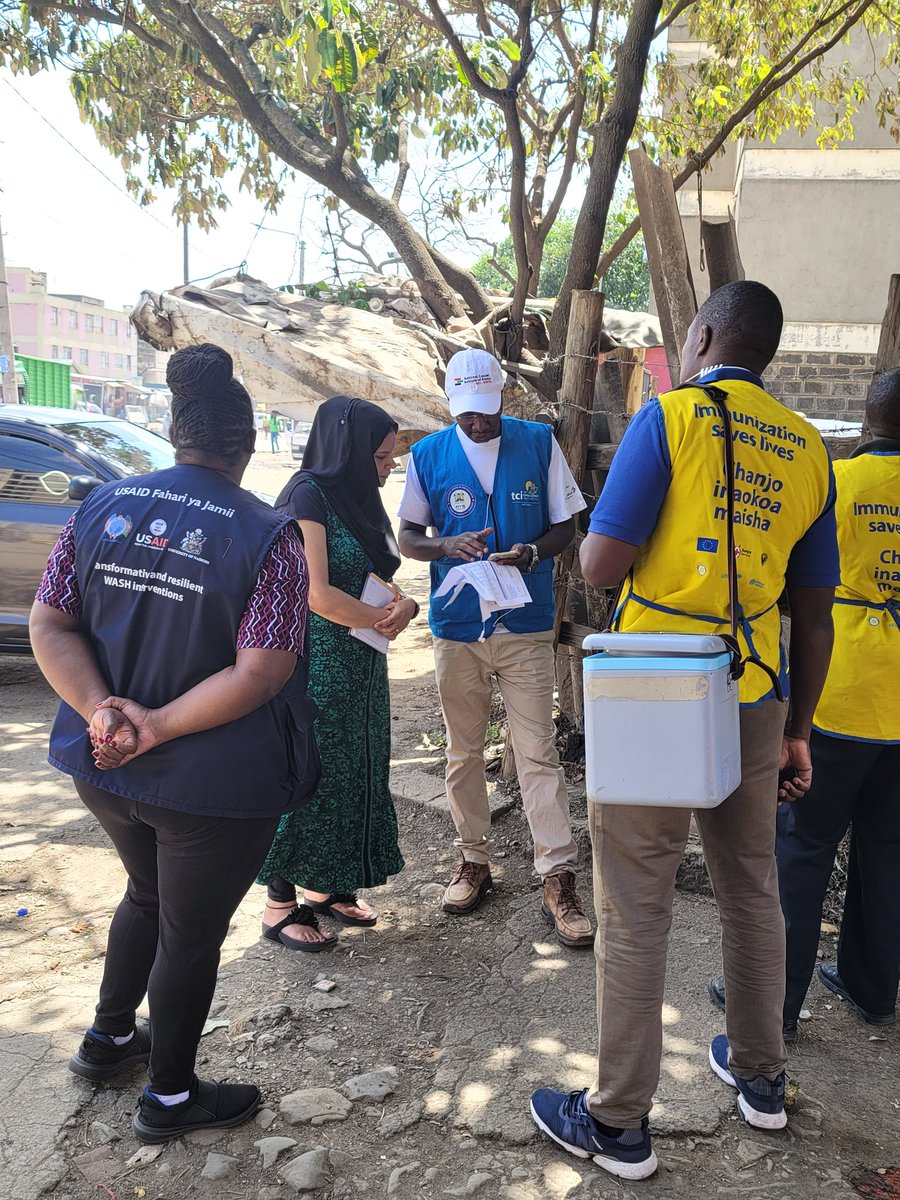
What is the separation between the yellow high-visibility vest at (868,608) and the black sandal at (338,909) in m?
1.83

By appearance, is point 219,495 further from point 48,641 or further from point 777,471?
point 777,471

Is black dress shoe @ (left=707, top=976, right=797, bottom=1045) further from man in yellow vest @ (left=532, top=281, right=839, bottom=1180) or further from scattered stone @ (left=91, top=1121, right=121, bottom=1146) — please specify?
scattered stone @ (left=91, top=1121, right=121, bottom=1146)

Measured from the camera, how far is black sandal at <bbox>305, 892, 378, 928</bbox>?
3.79 metres

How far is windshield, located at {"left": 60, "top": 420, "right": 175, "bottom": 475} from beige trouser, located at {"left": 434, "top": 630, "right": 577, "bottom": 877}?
13.8 ft

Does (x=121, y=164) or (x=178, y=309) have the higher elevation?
(x=121, y=164)

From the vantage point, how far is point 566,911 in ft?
11.8

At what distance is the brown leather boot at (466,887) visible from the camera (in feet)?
12.6

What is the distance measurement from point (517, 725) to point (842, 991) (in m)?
1.37

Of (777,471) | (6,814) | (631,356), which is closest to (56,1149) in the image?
(777,471)

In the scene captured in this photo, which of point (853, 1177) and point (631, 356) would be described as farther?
point (631, 356)

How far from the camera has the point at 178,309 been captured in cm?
524

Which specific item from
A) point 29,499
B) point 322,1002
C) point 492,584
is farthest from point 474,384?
point 29,499

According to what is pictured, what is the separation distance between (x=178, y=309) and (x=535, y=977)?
3.72 metres

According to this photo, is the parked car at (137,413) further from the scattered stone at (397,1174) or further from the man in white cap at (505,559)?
the scattered stone at (397,1174)
